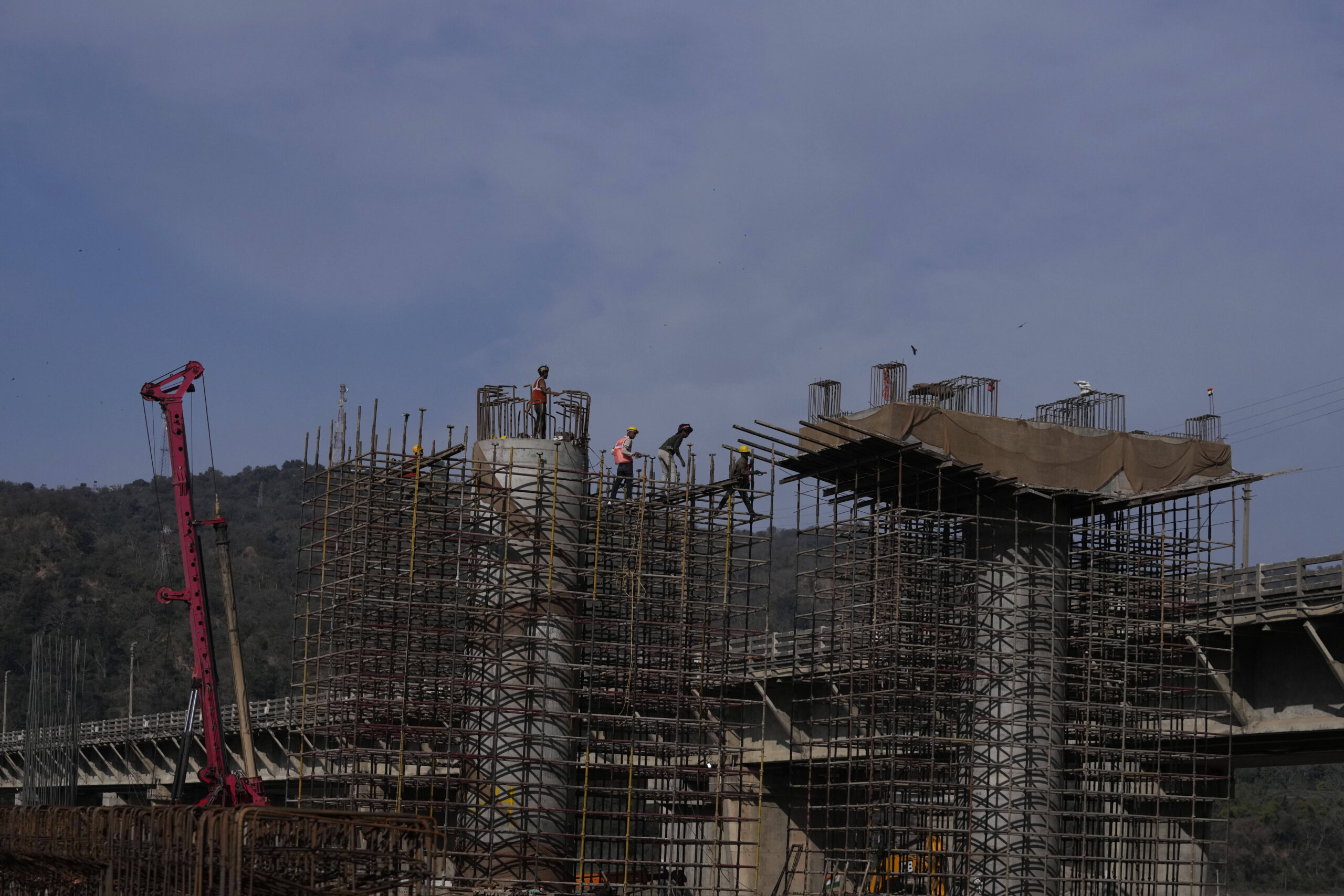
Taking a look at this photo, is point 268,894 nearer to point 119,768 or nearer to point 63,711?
point 119,768

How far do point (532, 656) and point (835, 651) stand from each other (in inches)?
345

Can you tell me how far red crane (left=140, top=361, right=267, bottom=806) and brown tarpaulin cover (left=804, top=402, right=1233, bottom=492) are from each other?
623 inches

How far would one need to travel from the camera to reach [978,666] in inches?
1535

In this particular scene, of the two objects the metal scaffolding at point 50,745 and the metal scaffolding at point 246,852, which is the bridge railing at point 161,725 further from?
the metal scaffolding at point 246,852

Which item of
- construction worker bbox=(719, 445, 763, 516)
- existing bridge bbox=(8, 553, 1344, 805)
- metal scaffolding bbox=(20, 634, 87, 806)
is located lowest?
metal scaffolding bbox=(20, 634, 87, 806)

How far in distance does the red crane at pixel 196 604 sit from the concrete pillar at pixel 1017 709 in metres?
18.2

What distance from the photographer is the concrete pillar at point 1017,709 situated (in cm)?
3750

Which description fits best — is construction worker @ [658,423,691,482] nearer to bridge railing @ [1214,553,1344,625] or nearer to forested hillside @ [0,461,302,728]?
bridge railing @ [1214,553,1344,625]

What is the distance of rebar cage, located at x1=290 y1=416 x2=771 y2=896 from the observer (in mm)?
35719

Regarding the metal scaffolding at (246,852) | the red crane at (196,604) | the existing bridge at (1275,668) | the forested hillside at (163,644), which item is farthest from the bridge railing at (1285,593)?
the forested hillside at (163,644)

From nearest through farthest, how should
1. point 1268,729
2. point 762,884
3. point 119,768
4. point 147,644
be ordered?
1. point 1268,729
2. point 762,884
3. point 119,768
4. point 147,644

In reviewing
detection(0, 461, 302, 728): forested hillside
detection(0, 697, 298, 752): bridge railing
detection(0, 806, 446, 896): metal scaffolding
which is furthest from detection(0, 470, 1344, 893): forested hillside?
detection(0, 806, 446, 896): metal scaffolding

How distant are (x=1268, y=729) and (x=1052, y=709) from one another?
481 centimetres

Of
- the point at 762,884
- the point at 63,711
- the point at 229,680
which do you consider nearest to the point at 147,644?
the point at 229,680
